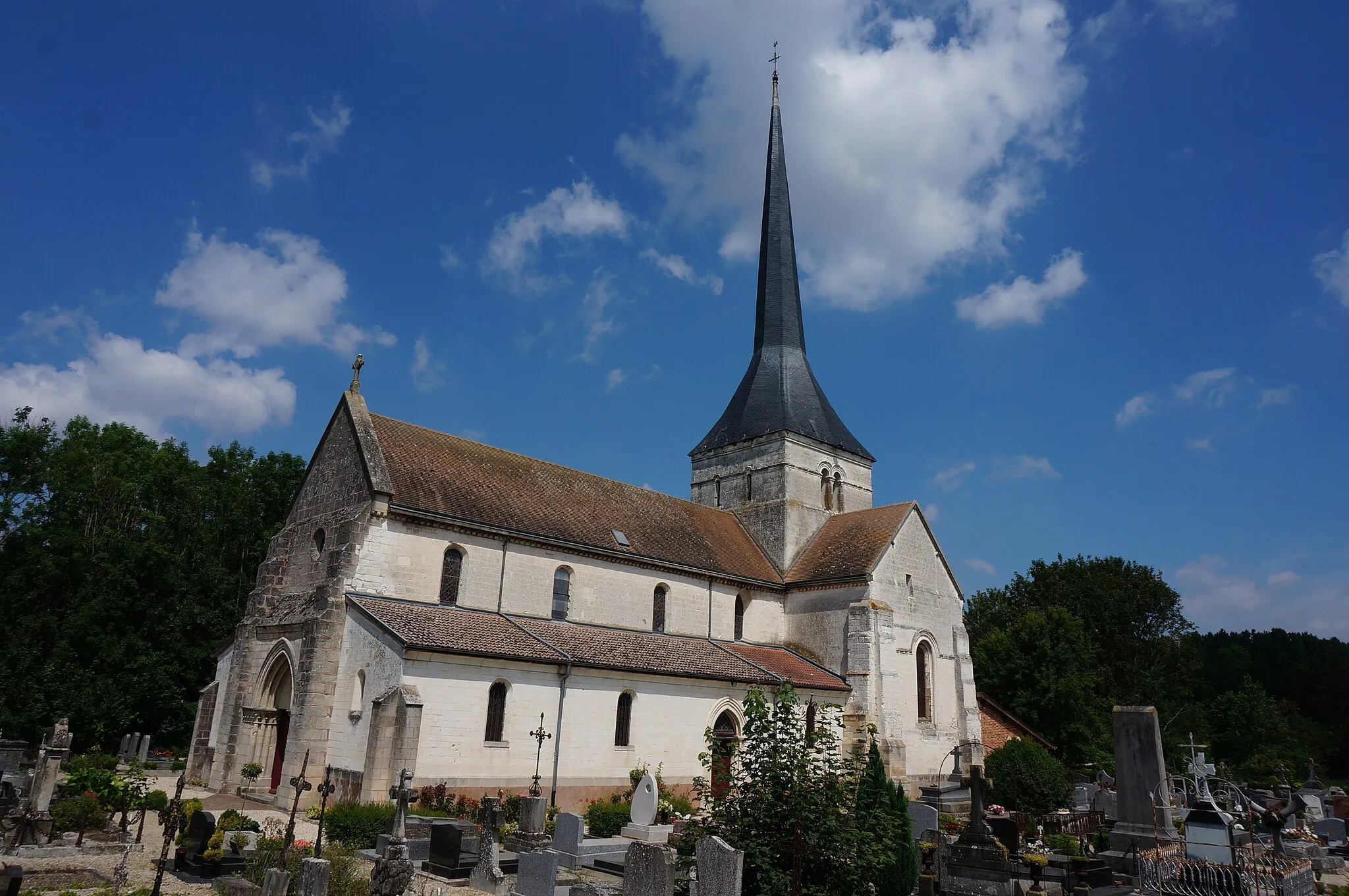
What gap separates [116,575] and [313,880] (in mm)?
28588

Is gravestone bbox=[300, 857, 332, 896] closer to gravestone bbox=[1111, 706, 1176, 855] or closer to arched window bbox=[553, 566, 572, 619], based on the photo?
gravestone bbox=[1111, 706, 1176, 855]

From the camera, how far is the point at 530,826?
15.1 m

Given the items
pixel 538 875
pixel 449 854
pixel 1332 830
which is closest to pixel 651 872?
pixel 538 875

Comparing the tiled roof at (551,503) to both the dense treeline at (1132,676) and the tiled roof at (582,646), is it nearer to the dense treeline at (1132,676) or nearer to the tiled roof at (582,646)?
the tiled roof at (582,646)

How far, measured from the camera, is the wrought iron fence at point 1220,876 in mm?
12133

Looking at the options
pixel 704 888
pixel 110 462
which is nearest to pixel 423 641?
pixel 704 888

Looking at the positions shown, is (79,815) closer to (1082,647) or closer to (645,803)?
(645,803)

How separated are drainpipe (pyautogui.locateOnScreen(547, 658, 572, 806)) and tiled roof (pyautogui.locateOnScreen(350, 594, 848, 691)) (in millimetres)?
334

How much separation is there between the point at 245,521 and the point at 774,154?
28.8 m

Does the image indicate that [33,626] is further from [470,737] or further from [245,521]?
[470,737]

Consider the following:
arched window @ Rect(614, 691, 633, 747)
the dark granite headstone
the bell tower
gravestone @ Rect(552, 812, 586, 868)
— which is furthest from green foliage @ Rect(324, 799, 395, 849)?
the bell tower

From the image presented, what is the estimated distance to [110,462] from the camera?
37.8 metres

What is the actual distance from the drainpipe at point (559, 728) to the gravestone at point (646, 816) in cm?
410

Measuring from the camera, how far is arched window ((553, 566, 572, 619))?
2458 centimetres
